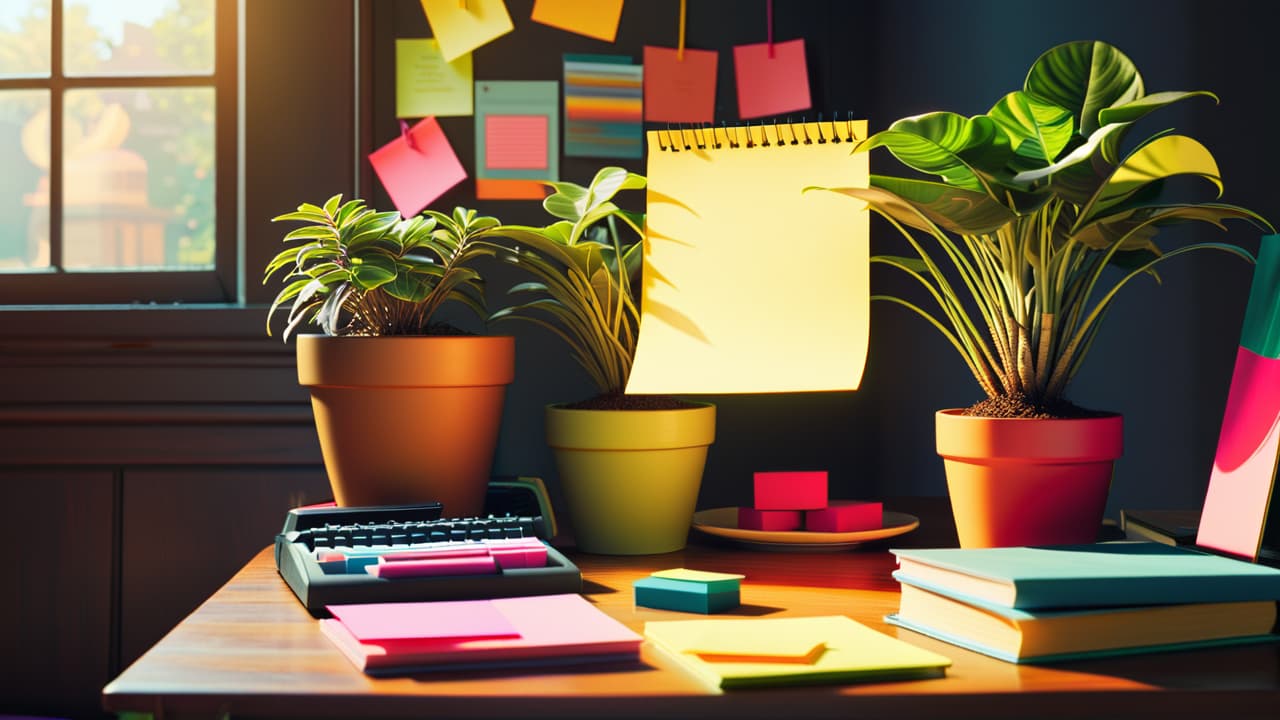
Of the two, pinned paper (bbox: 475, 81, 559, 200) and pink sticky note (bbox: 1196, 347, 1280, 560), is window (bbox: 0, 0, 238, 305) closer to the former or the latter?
pinned paper (bbox: 475, 81, 559, 200)

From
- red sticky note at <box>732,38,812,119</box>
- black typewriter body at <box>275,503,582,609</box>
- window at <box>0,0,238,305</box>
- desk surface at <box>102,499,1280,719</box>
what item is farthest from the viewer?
window at <box>0,0,238,305</box>

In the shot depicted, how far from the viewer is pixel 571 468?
958 millimetres

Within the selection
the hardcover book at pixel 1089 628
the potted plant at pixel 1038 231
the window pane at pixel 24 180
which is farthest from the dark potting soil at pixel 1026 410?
the window pane at pixel 24 180

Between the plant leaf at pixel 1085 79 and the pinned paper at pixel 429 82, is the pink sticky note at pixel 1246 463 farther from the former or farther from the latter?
the pinned paper at pixel 429 82

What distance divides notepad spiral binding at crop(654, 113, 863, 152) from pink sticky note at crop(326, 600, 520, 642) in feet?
1.77

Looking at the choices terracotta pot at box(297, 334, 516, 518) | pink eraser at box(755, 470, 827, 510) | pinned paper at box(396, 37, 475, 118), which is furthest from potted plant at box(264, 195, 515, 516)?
pinned paper at box(396, 37, 475, 118)

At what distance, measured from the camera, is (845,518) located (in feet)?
3.20

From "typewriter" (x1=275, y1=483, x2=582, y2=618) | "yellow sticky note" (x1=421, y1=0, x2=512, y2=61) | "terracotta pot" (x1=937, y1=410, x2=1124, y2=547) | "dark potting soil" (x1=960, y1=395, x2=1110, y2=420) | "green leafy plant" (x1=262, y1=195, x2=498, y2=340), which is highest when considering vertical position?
"yellow sticky note" (x1=421, y1=0, x2=512, y2=61)

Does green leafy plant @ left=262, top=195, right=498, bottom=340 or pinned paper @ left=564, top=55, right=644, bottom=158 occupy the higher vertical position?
pinned paper @ left=564, top=55, right=644, bottom=158

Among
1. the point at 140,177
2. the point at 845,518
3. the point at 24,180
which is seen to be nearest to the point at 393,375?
the point at 845,518

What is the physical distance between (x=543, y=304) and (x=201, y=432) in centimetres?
67

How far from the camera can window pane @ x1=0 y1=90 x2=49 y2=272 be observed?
5.06 feet

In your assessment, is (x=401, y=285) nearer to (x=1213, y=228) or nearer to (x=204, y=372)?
(x=204, y=372)

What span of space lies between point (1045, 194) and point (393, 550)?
0.54m
